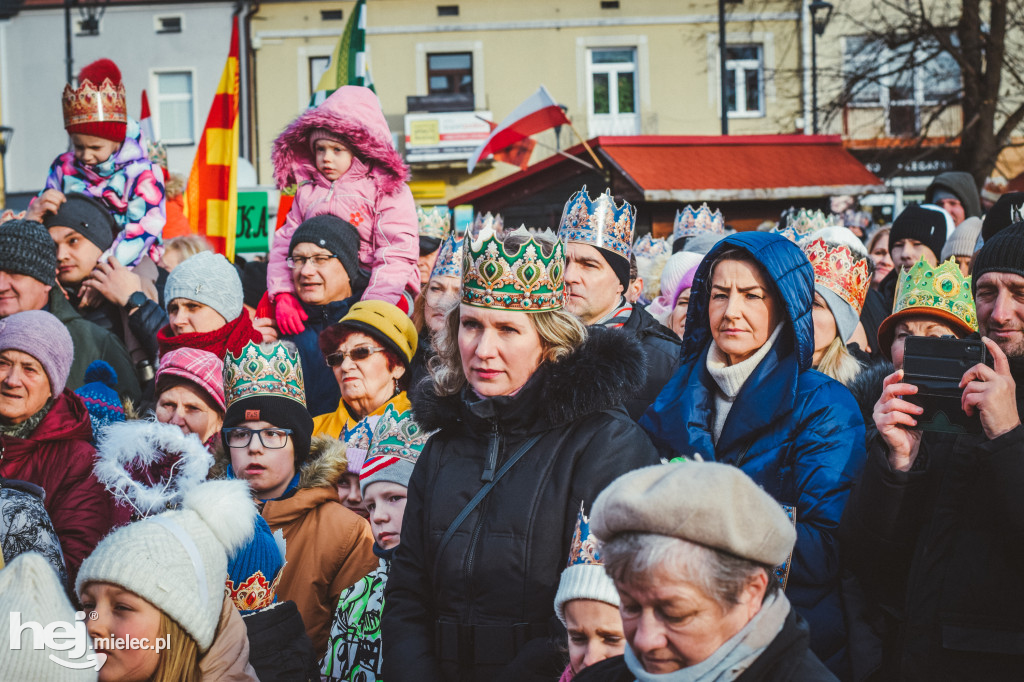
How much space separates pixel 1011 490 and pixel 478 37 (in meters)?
29.3

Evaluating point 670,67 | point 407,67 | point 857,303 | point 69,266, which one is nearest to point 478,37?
point 407,67

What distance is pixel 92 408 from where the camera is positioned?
17.4 ft

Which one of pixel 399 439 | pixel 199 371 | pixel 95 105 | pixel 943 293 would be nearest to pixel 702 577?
pixel 399 439

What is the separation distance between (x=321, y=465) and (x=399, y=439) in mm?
547

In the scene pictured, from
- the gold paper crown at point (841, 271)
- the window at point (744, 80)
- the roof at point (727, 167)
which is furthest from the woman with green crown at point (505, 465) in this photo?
the window at point (744, 80)

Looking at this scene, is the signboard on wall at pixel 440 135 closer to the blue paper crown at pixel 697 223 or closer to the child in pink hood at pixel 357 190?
the blue paper crown at pixel 697 223

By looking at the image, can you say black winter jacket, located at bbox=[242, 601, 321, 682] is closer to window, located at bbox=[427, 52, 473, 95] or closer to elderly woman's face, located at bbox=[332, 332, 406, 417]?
elderly woman's face, located at bbox=[332, 332, 406, 417]

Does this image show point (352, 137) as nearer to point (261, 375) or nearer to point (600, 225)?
point (600, 225)

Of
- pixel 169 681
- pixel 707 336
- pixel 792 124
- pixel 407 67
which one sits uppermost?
pixel 407 67

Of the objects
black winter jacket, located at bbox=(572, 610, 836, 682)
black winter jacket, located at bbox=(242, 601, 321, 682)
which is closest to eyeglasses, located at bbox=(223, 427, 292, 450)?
black winter jacket, located at bbox=(242, 601, 321, 682)

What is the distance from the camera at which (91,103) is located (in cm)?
731

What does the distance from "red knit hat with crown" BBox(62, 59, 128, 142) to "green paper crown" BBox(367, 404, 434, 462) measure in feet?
13.7

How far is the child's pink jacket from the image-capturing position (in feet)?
20.2

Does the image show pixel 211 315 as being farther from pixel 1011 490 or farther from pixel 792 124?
pixel 792 124
